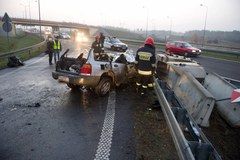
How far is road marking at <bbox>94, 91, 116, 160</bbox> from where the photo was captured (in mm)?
3723

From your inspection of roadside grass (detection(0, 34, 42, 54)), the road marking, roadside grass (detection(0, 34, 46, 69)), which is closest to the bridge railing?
roadside grass (detection(0, 34, 46, 69))

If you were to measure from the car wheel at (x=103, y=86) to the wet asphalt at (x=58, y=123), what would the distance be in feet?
0.64

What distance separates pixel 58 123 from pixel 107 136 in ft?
4.38

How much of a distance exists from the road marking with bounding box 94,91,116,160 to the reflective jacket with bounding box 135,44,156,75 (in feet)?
5.00

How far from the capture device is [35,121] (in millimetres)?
4984

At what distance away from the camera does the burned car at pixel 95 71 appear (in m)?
6.29

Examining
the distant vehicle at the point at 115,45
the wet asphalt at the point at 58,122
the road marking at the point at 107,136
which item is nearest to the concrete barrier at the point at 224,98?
the wet asphalt at the point at 58,122

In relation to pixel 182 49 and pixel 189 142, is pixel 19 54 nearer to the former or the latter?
pixel 182 49

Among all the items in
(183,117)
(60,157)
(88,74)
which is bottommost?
(60,157)

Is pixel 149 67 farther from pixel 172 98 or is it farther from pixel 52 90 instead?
pixel 52 90

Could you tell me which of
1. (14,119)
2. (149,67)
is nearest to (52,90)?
(14,119)

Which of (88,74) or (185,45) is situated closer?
(88,74)

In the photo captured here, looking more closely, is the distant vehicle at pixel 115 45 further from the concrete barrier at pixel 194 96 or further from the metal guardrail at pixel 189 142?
the metal guardrail at pixel 189 142

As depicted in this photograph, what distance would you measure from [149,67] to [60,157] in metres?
4.05
